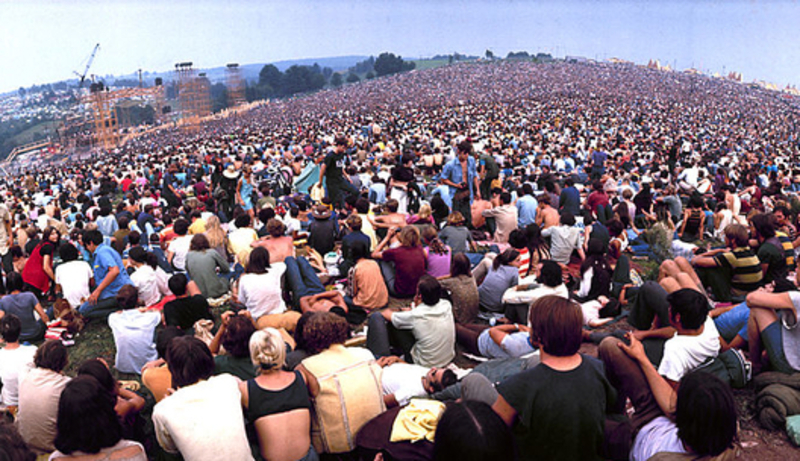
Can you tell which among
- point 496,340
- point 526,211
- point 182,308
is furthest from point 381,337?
point 526,211

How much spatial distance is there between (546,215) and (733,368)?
4.40m

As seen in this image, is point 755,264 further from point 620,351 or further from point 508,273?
point 620,351

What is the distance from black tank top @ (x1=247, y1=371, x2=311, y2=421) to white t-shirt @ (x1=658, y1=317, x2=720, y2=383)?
232 cm

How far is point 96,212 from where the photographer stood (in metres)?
9.45

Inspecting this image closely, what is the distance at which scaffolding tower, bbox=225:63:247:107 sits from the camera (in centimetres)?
10300

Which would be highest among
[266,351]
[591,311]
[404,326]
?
[266,351]

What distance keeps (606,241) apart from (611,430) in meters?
4.39

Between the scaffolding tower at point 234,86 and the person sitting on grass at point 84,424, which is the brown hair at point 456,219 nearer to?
the person sitting on grass at point 84,424

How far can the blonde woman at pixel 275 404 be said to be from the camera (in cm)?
302

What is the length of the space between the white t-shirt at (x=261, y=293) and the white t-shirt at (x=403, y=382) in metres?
1.95

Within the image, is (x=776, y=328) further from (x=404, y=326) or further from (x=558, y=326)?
(x=404, y=326)

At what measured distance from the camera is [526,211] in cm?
889

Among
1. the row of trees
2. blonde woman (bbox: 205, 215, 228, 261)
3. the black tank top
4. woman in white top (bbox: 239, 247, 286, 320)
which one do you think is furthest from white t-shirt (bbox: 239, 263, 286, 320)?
the row of trees

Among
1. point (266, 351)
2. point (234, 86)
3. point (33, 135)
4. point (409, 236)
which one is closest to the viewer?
point (266, 351)
